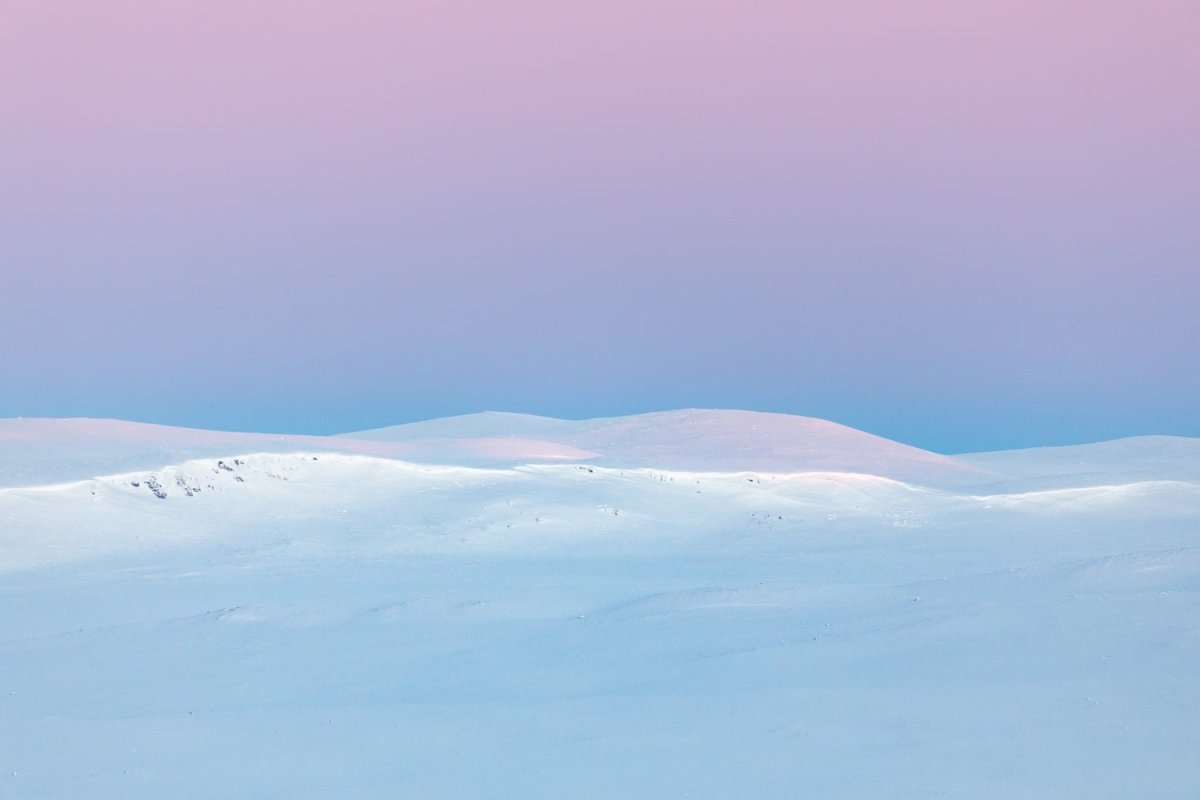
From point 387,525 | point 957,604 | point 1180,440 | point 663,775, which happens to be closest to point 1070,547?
point 957,604

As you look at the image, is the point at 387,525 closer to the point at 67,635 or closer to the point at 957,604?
the point at 67,635

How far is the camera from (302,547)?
16594 mm

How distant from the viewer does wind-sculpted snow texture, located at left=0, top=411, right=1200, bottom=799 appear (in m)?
7.53

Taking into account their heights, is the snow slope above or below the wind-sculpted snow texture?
above

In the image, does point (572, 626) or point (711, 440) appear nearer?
point (572, 626)

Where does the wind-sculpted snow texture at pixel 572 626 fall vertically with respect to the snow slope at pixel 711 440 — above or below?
below

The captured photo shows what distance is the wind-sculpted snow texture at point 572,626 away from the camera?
753cm

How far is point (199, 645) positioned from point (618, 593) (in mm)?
4717

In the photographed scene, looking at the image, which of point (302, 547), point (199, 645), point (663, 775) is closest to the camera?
point (663, 775)

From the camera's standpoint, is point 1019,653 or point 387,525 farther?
point 387,525

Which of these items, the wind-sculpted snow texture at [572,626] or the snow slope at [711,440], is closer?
the wind-sculpted snow texture at [572,626]

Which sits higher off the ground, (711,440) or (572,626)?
(711,440)

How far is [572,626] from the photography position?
38.6ft

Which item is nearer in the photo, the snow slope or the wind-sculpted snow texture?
the wind-sculpted snow texture
